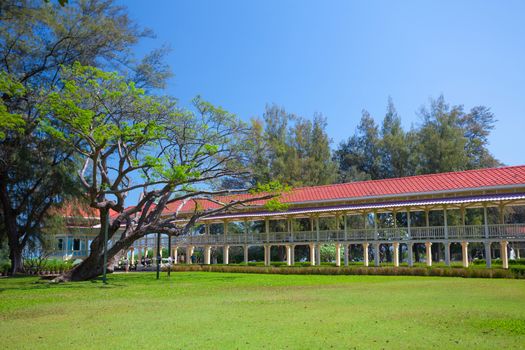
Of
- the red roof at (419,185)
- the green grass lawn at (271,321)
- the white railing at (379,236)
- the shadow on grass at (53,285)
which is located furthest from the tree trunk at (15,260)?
the red roof at (419,185)

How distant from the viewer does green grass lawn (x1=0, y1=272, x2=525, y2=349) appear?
667cm

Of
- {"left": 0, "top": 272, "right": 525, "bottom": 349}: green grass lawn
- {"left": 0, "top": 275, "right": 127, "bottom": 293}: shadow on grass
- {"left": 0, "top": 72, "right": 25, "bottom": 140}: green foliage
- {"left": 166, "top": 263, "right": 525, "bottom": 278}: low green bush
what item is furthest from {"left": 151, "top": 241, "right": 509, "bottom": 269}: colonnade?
{"left": 0, "top": 72, "right": 25, "bottom": 140}: green foliage

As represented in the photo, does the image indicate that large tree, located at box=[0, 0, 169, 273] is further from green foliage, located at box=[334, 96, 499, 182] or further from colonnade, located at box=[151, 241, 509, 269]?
green foliage, located at box=[334, 96, 499, 182]

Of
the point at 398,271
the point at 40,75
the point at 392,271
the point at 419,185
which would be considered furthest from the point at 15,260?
the point at 419,185

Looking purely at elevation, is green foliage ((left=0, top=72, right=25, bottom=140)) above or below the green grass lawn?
above

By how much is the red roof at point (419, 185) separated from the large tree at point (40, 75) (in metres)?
11.6

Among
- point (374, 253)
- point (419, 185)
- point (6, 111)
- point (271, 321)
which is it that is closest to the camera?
point (271, 321)

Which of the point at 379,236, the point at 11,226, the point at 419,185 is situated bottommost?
the point at 379,236

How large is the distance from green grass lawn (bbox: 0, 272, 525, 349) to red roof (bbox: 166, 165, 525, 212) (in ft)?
41.7

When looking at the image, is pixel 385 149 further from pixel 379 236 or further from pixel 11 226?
pixel 11 226

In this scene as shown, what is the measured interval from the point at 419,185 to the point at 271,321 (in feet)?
67.9

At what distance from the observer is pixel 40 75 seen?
82.7ft

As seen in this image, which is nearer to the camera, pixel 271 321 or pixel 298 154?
pixel 271 321

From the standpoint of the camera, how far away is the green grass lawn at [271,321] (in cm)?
667
